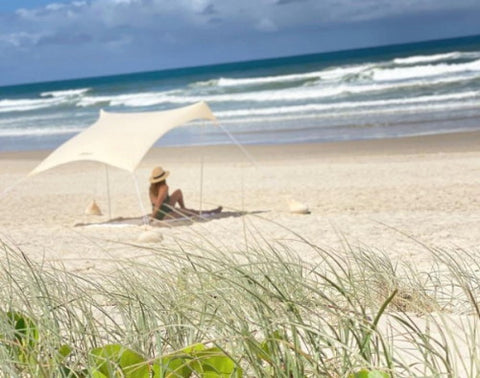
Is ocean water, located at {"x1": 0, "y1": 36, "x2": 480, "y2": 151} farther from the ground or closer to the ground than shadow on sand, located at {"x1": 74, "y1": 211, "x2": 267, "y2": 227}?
farther from the ground

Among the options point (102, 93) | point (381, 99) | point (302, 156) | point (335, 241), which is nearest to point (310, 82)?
point (381, 99)

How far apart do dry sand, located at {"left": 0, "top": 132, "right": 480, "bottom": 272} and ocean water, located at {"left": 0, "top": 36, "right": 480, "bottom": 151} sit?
161 centimetres

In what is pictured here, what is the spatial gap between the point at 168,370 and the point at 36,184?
13.3m

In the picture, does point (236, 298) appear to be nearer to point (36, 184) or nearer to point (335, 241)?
point (335, 241)

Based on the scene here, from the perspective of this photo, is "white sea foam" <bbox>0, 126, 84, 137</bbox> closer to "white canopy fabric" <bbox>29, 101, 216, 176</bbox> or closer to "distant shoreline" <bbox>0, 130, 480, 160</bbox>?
"distant shoreline" <bbox>0, 130, 480, 160</bbox>

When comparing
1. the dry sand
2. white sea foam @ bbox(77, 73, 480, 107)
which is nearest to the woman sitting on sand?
the dry sand

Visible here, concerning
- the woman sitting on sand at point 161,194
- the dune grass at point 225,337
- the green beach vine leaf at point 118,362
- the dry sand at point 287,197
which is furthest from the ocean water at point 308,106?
the green beach vine leaf at point 118,362

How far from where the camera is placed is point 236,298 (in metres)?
3.02

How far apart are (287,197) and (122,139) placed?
8.02 feet

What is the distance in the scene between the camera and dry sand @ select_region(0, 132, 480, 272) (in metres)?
8.11

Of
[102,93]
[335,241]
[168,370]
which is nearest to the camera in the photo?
[168,370]

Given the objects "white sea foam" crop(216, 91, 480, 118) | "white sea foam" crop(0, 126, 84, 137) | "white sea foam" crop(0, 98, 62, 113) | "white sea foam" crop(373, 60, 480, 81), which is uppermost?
"white sea foam" crop(373, 60, 480, 81)

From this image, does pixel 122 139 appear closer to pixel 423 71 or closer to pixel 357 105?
pixel 357 105

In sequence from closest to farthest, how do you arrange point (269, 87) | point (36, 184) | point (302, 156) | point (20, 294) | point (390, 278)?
point (20, 294) → point (390, 278) → point (36, 184) → point (302, 156) → point (269, 87)
